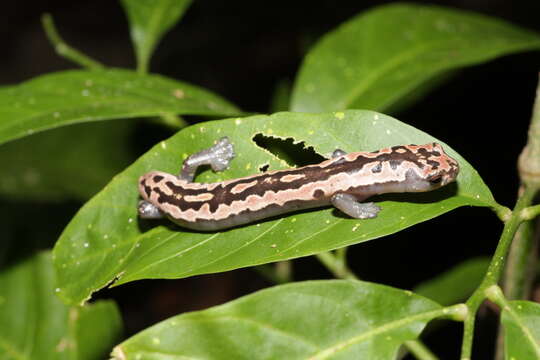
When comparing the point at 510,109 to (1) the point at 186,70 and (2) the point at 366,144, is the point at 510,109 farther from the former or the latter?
(1) the point at 186,70

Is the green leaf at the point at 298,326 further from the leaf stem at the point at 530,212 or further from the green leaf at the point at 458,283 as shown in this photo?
the green leaf at the point at 458,283

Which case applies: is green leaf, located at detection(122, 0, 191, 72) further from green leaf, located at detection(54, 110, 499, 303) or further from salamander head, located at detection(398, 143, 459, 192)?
salamander head, located at detection(398, 143, 459, 192)

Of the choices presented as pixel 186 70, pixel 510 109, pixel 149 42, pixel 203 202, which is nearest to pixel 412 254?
pixel 510 109

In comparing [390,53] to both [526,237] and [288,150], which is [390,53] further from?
[526,237]

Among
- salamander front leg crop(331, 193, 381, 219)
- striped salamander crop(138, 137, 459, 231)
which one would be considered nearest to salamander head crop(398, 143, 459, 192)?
striped salamander crop(138, 137, 459, 231)

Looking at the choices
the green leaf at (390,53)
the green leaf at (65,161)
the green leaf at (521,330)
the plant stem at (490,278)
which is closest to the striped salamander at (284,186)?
the green leaf at (390,53)
